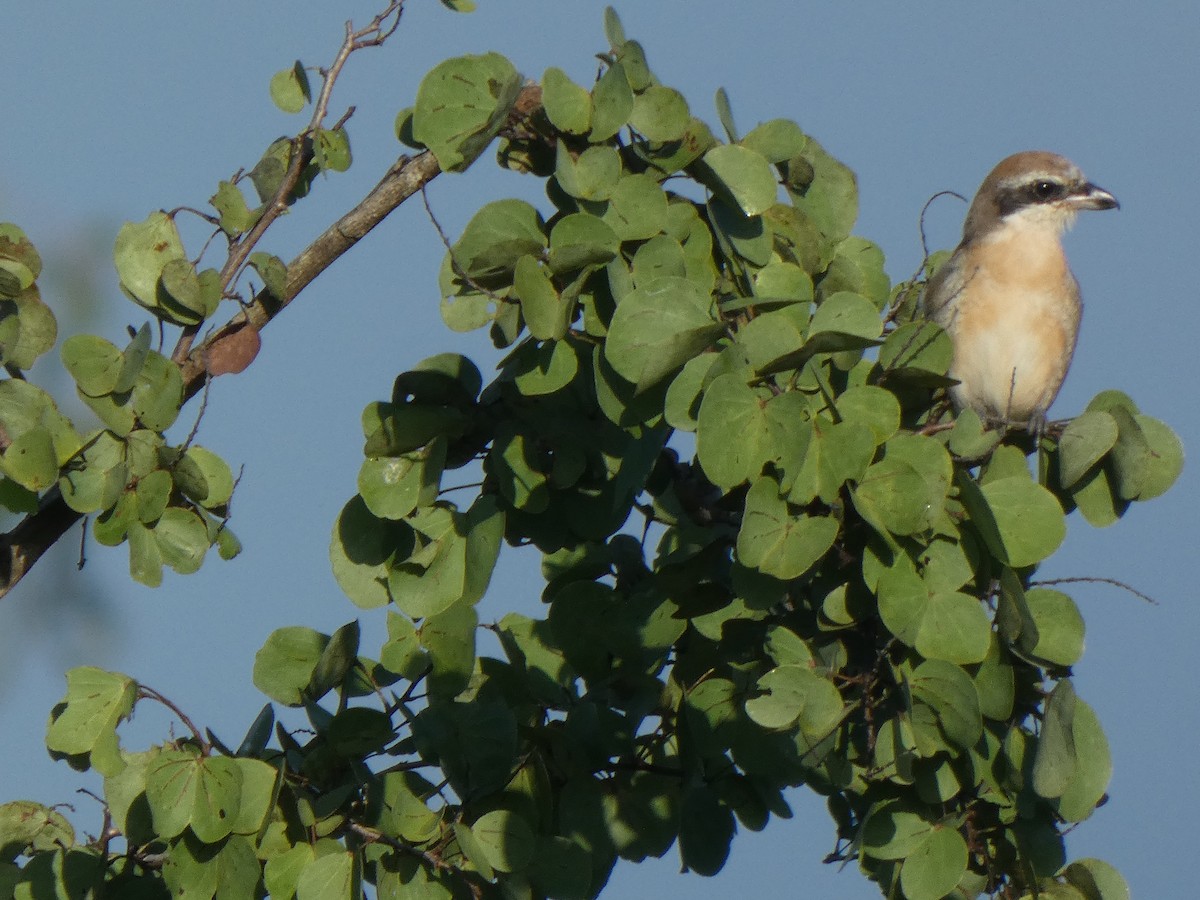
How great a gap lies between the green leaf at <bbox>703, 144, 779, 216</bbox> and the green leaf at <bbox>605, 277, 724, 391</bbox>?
0.29 metres

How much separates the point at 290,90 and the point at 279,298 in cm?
46

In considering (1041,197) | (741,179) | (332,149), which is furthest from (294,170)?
(1041,197)

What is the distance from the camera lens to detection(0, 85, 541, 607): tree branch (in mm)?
2309

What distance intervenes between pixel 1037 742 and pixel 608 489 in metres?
0.77

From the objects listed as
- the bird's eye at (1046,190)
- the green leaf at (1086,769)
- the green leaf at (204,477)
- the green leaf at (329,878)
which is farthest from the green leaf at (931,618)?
the bird's eye at (1046,190)

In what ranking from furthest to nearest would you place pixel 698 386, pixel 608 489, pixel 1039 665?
pixel 608 489 < pixel 1039 665 < pixel 698 386

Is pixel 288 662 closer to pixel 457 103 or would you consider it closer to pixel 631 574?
pixel 631 574

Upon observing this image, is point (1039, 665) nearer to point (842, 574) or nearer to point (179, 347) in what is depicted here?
point (842, 574)

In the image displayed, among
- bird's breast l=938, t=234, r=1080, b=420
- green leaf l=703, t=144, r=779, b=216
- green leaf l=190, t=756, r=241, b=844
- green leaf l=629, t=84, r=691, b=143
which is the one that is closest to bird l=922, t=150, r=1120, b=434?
bird's breast l=938, t=234, r=1080, b=420

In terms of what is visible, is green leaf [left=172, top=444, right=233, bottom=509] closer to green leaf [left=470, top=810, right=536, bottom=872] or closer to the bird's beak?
green leaf [left=470, top=810, right=536, bottom=872]

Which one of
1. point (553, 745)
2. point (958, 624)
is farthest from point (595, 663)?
point (958, 624)

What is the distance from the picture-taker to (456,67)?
2.19m

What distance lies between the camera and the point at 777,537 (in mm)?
1826

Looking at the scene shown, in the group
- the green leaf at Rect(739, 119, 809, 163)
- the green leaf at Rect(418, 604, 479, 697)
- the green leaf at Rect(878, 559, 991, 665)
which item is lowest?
the green leaf at Rect(878, 559, 991, 665)
